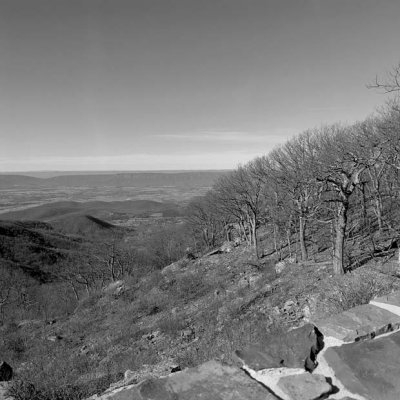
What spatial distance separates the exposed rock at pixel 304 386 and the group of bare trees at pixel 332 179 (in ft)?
40.7

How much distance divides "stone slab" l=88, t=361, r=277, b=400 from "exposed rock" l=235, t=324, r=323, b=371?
22 cm

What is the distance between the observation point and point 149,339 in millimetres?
15695

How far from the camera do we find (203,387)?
2.72 m

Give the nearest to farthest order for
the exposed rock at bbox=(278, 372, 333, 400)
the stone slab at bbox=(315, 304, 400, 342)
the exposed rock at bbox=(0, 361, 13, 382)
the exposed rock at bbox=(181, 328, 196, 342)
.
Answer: the exposed rock at bbox=(278, 372, 333, 400) < the stone slab at bbox=(315, 304, 400, 342) < the exposed rock at bbox=(0, 361, 13, 382) < the exposed rock at bbox=(181, 328, 196, 342)

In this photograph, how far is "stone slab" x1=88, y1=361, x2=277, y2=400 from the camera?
2.62 metres

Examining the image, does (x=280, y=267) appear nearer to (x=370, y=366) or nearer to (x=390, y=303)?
(x=390, y=303)

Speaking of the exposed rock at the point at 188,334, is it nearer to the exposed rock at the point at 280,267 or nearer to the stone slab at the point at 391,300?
the exposed rock at the point at 280,267

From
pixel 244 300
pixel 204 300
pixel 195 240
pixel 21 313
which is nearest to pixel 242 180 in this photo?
pixel 204 300

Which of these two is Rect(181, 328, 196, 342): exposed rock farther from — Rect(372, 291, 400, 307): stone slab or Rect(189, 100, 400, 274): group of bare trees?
Rect(372, 291, 400, 307): stone slab

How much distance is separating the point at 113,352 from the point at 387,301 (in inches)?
543

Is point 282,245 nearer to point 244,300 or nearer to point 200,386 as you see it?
point 244,300

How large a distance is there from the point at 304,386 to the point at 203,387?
800 mm

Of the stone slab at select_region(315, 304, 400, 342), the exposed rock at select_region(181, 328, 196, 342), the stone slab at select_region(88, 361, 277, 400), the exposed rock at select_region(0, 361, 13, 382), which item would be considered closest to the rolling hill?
the exposed rock at select_region(181, 328, 196, 342)

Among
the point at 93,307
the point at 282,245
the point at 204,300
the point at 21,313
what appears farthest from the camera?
the point at 21,313
